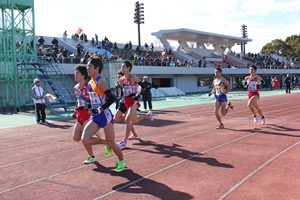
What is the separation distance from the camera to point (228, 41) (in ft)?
201

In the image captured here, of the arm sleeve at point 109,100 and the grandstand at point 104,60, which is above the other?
the grandstand at point 104,60

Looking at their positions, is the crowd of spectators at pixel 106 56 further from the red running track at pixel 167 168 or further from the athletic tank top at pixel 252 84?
the red running track at pixel 167 168

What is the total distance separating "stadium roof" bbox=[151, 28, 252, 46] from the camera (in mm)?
48781

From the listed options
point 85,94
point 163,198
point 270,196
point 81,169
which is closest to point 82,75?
point 85,94

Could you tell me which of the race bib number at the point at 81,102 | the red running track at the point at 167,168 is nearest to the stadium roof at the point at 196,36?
the red running track at the point at 167,168

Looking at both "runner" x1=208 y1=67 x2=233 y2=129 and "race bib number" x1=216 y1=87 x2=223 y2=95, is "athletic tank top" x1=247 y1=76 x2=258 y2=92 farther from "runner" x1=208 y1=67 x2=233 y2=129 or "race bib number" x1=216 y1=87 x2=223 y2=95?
"race bib number" x1=216 y1=87 x2=223 y2=95

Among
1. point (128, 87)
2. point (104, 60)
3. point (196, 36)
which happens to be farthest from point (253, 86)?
point (196, 36)

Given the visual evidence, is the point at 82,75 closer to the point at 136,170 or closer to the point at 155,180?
the point at 136,170

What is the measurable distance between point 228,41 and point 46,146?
5624 cm

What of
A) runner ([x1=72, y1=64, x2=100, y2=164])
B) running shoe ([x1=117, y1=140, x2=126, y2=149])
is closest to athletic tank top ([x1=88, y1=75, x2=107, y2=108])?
runner ([x1=72, y1=64, x2=100, y2=164])

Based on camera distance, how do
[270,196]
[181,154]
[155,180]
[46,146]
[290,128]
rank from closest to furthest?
1. [270,196]
2. [155,180]
3. [181,154]
4. [46,146]
5. [290,128]

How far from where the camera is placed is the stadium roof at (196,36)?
48.8 metres

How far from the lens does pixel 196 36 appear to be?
53531 millimetres

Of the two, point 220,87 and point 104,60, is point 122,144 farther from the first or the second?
point 104,60
